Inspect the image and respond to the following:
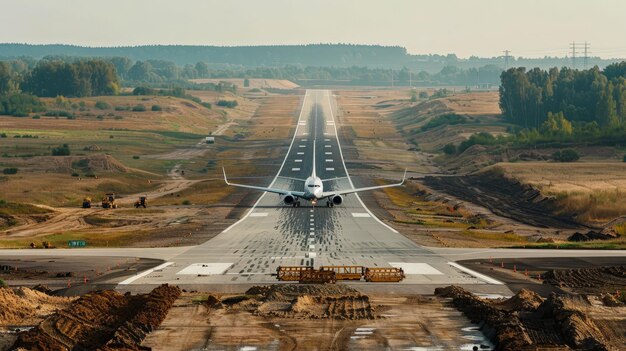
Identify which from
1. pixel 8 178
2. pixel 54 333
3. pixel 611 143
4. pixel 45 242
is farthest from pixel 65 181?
pixel 54 333

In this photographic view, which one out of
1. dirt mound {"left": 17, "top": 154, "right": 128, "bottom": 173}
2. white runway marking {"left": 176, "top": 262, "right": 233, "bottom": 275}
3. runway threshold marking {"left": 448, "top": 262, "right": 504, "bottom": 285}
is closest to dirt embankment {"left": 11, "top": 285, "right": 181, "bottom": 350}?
white runway marking {"left": 176, "top": 262, "right": 233, "bottom": 275}

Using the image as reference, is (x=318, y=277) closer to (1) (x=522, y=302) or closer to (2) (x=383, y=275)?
(2) (x=383, y=275)

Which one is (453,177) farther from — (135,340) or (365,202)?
(135,340)

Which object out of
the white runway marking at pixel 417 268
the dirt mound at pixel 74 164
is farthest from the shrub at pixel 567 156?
the white runway marking at pixel 417 268

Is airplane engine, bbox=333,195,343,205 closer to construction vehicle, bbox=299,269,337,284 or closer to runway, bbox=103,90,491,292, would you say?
runway, bbox=103,90,491,292

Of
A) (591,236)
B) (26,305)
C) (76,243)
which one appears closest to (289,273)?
(26,305)

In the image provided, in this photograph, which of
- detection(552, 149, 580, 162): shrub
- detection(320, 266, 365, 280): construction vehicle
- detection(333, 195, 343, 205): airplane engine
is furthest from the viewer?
detection(552, 149, 580, 162): shrub
